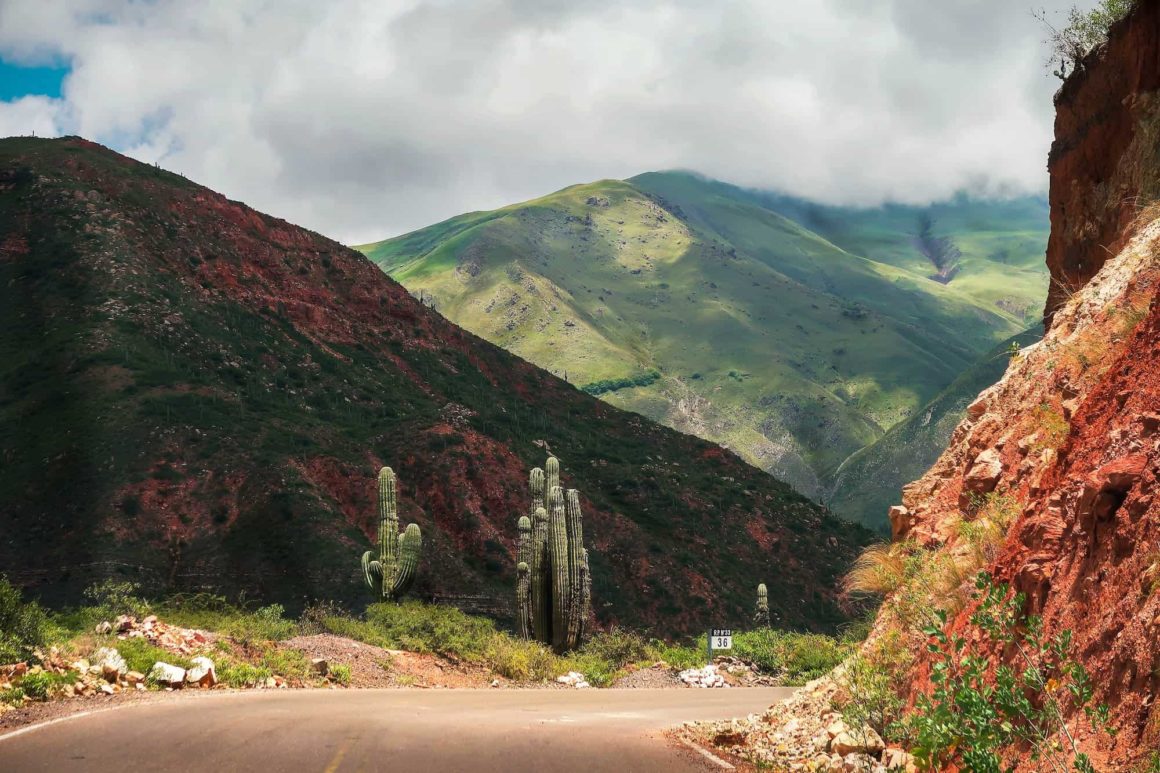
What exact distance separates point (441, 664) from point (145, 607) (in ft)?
28.1

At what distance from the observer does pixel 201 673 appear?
61.6 feet

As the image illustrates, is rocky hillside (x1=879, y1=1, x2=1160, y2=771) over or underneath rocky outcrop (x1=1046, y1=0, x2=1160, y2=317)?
underneath

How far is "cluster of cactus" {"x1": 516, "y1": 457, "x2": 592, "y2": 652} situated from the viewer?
3397 centimetres

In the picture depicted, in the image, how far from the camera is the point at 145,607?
2589 cm

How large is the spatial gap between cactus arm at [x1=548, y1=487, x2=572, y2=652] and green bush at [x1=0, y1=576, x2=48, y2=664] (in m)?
18.6

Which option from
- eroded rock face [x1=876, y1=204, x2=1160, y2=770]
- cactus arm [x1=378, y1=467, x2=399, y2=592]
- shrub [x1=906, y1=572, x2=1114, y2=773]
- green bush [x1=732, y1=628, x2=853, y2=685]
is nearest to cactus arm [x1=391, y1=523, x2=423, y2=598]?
cactus arm [x1=378, y1=467, x2=399, y2=592]

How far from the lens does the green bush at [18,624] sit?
15484 millimetres

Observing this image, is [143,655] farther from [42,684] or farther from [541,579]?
[541,579]

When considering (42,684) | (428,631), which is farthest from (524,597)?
(42,684)

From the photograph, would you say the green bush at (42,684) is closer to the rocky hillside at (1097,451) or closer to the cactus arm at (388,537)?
the rocky hillside at (1097,451)

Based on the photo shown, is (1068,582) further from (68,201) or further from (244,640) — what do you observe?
(68,201)

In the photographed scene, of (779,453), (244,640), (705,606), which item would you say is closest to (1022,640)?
(244,640)

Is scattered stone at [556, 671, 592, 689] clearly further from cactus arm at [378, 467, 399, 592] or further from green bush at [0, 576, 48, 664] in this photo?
green bush at [0, 576, 48, 664]

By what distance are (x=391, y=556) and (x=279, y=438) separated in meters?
18.7
